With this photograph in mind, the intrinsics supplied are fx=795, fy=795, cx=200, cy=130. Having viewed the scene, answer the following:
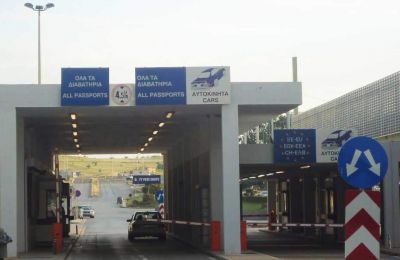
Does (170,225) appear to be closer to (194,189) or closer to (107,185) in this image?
(194,189)

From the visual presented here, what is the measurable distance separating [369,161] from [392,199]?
2098 cm

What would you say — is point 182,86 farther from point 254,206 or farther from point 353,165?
point 254,206

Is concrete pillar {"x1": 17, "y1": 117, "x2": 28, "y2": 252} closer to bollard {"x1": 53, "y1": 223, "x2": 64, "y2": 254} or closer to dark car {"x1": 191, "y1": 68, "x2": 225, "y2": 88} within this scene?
bollard {"x1": 53, "y1": 223, "x2": 64, "y2": 254}

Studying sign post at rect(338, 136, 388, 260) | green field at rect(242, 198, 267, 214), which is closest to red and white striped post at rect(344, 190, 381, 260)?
sign post at rect(338, 136, 388, 260)

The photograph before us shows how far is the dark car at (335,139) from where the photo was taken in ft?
104

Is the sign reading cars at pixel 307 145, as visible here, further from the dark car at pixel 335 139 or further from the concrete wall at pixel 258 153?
the concrete wall at pixel 258 153

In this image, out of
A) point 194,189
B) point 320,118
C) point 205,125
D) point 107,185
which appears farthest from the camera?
point 107,185

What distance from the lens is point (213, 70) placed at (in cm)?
2608

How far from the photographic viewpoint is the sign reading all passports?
1013 inches

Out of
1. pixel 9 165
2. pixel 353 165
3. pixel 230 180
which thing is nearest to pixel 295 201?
pixel 230 180

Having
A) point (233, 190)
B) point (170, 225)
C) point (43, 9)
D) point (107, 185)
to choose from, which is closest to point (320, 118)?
point (170, 225)

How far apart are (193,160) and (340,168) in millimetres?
26005

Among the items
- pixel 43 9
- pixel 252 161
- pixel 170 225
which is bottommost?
pixel 170 225

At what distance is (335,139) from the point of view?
31.7m
